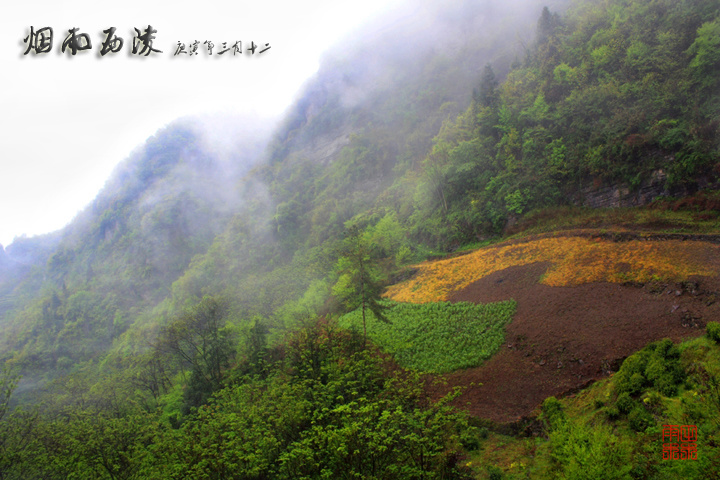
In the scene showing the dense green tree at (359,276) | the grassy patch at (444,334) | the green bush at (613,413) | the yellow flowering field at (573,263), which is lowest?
the grassy patch at (444,334)

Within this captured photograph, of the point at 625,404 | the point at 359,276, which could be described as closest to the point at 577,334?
the point at 625,404

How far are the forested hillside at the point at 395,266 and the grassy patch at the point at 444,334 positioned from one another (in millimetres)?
141

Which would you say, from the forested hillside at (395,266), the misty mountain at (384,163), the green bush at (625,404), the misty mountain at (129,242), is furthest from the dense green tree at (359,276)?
the misty mountain at (129,242)

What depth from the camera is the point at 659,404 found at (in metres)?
7.55

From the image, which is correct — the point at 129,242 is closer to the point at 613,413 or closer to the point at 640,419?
the point at 613,413

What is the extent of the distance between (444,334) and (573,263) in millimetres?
8326

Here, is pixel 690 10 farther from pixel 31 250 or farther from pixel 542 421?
pixel 31 250

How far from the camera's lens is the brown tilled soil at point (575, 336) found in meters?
11.5

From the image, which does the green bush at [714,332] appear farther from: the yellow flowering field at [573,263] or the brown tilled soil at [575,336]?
the yellow flowering field at [573,263]

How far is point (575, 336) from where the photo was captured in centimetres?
1328

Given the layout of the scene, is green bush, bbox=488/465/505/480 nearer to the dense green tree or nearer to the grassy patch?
the grassy patch

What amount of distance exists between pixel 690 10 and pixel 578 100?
33.8 feet
